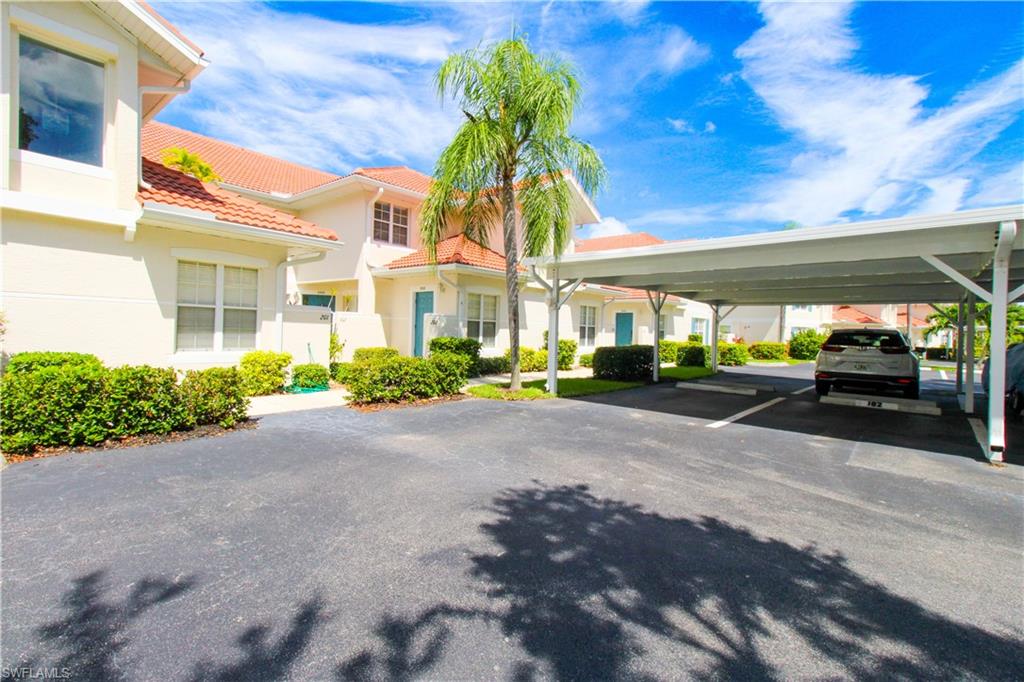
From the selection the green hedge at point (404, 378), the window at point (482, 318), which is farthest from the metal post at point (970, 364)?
the window at point (482, 318)

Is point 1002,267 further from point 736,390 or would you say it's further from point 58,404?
point 58,404

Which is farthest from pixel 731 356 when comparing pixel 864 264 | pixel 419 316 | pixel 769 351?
pixel 419 316

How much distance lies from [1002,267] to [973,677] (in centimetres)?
643

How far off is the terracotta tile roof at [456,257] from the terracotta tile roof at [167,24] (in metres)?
7.33

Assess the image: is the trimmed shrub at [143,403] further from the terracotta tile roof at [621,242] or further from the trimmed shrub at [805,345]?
the trimmed shrub at [805,345]

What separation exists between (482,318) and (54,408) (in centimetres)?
1175

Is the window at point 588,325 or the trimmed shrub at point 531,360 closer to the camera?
the trimmed shrub at point 531,360

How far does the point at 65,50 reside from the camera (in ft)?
25.2

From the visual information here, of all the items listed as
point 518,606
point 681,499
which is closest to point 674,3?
point 681,499

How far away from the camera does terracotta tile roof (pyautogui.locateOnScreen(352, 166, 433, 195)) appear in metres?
17.3

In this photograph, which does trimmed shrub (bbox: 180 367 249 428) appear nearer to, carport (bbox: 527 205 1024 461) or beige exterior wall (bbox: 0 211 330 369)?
beige exterior wall (bbox: 0 211 330 369)

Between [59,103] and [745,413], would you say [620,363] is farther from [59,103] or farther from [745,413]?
[59,103]

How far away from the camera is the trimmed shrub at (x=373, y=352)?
1424 centimetres

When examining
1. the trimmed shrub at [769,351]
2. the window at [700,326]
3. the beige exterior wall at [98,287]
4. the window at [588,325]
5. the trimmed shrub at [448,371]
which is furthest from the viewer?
the window at [700,326]
